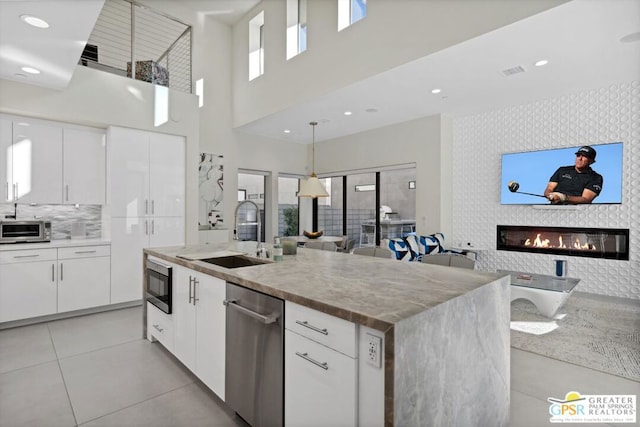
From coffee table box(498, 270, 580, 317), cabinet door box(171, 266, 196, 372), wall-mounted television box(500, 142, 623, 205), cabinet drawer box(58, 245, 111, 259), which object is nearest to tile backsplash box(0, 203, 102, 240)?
cabinet drawer box(58, 245, 111, 259)

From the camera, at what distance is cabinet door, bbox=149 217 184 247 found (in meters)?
4.48

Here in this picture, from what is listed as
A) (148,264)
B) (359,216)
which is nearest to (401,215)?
(359,216)

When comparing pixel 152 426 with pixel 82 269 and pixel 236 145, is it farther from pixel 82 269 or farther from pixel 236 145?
pixel 236 145

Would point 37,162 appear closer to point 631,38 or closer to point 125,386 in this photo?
point 125,386

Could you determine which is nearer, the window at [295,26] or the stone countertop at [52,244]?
the stone countertop at [52,244]

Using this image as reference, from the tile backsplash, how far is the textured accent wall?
5354mm

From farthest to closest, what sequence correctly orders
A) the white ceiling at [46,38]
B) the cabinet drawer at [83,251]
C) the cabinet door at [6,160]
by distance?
the cabinet drawer at [83,251] → the cabinet door at [6,160] → the white ceiling at [46,38]

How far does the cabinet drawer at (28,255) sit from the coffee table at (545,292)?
190 inches

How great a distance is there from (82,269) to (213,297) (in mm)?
2784

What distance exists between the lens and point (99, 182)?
428cm

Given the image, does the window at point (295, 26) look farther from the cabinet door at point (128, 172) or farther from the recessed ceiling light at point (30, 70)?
the recessed ceiling light at point (30, 70)

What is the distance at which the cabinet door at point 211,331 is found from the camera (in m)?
1.99

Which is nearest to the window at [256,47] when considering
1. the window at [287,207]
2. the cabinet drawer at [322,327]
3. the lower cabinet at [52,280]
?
the window at [287,207]

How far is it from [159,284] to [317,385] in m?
1.95
